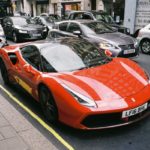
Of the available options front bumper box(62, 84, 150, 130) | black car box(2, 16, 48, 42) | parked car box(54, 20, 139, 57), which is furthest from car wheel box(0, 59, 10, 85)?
black car box(2, 16, 48, 42)

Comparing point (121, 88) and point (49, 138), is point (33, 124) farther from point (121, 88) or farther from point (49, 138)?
point (121, 88)

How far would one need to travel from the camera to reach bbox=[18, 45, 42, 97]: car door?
5031 millimetres

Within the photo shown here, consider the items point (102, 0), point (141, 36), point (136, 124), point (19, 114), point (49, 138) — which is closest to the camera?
point (49, 138)

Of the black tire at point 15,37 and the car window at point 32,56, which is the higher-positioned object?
the car window at point 32,56

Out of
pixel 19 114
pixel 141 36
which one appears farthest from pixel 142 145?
pixel 141 36

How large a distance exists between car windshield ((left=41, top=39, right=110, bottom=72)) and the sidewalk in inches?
41.0

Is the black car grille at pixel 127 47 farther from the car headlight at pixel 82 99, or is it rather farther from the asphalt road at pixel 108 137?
the car headlight at pixel 82 99

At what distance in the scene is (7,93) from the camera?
6324 mm

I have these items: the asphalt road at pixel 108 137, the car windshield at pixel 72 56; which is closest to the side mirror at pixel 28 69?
the car windshield at pixel 72 56

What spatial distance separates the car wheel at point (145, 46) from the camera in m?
11.2

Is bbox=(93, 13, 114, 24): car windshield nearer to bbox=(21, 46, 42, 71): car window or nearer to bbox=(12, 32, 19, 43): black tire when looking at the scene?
bbox=(12, 32, 19, 43): black tire

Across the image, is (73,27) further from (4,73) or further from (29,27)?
(29,27)

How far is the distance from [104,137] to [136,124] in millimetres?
634

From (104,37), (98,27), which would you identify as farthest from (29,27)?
(104,37)
